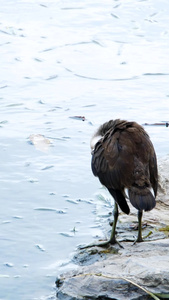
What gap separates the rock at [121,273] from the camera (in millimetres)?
4973

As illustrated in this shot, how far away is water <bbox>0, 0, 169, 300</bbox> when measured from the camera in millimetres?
6254

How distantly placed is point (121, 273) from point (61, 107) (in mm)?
4492

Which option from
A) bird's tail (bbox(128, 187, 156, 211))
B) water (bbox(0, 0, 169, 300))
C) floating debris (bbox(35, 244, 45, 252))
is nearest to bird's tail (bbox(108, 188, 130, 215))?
bird's tail (bbox(128, 187, 156, 211))

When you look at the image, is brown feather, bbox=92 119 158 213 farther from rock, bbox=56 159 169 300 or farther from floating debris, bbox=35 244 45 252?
floating debris, bbox=35 244 45 252

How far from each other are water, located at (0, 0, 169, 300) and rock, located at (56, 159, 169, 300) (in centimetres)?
22

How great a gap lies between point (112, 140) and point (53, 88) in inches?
165

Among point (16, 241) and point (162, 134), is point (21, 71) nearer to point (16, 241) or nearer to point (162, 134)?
point (162, 134)

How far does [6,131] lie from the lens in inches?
337

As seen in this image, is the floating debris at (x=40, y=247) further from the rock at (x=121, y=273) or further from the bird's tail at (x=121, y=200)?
the bird's tail at (x=121, y=200)

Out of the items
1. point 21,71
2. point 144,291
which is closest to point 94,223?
point 144,291

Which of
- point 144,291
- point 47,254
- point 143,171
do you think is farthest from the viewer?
point 47,254

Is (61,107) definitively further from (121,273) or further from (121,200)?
(121,273)

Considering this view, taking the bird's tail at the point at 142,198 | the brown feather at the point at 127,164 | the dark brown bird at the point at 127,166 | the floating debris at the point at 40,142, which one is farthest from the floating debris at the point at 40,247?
the floating debris at the point at 40,142

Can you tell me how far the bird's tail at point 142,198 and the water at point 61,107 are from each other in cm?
88
